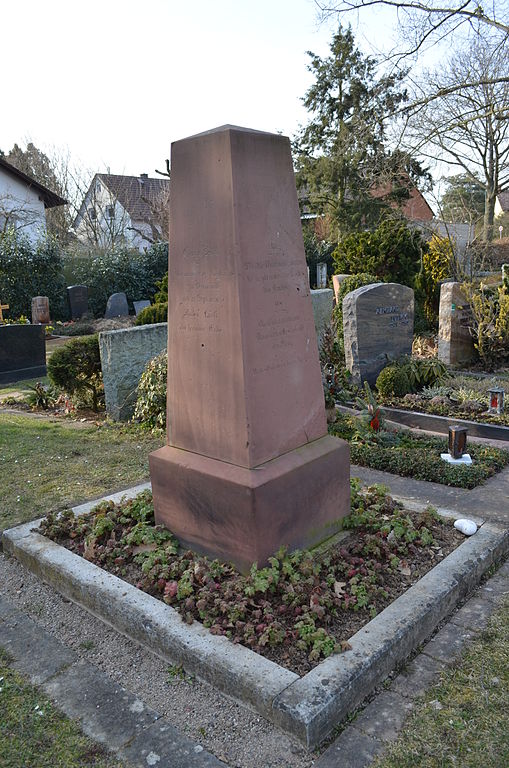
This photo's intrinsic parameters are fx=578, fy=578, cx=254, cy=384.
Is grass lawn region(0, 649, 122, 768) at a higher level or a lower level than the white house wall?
lower

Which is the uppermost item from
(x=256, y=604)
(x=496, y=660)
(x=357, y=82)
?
(x=357, y=82)

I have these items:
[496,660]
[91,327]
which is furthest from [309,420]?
[91,327]

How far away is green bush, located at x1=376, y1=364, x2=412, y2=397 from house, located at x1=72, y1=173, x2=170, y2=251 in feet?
89.9

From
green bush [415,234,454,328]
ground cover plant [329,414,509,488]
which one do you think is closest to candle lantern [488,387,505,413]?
ground cover plant [329,414,509,488]

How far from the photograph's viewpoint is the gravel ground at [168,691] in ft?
7.26

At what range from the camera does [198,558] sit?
3320mm

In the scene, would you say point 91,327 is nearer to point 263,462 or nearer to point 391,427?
point 391,427

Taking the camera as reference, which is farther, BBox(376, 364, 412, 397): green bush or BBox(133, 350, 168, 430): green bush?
BBox(376, 364, 412, 397): green bush

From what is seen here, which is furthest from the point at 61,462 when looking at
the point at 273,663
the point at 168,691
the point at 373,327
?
the point at 373,327

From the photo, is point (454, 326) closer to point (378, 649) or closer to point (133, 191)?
point (378, 649)

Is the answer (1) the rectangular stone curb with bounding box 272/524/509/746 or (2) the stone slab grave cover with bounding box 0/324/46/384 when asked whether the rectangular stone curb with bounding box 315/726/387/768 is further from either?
(2) the stone slab grave cover with bounding box 0/324/46/384

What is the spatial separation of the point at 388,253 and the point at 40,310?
35.7ft

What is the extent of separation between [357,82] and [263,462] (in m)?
27.2

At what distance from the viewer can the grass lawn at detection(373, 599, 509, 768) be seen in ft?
7.04
